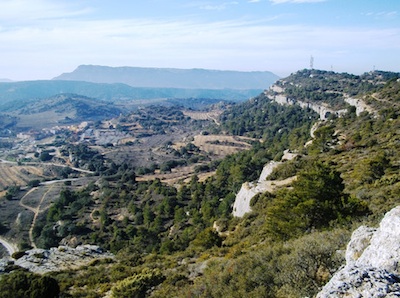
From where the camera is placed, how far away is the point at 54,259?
23.2 metres

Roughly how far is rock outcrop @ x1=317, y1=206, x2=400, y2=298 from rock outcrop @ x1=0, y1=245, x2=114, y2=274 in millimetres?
A: 19412

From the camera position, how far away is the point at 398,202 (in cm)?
1516

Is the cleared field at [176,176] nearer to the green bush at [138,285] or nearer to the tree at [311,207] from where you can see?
the tree at [311,207]

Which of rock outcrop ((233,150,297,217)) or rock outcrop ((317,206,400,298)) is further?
rock outcrop ((233,150,297,217))

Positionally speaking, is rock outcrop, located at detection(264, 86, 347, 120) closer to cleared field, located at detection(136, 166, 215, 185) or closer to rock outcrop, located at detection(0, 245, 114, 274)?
cleared field, located at detection(136, 166, 215, 185)

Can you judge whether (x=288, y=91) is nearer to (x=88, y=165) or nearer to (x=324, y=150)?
(x=88, y=165)

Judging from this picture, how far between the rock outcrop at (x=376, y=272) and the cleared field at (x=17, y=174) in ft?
306

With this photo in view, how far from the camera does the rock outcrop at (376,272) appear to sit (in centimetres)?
504

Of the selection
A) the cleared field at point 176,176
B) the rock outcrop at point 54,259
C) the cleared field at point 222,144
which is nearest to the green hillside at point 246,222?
the rock outcrop at point 54,259

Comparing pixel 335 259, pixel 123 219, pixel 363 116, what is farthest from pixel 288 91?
pixel 335 259

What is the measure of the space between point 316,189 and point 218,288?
318 inches

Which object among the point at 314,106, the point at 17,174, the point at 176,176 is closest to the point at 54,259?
the point at 176,176

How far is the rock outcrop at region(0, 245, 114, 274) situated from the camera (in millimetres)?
21352

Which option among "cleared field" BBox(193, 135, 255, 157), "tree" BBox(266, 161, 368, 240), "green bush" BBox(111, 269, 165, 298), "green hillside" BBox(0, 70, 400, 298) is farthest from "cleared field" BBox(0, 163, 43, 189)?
"tree" BBox(266, 161, 368, 240)
